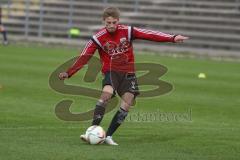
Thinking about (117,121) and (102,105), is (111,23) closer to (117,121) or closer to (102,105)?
(102,105)

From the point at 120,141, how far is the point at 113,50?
1.27m

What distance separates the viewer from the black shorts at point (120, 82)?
10211 millimetres

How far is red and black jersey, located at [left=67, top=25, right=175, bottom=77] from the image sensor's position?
10.2 meters

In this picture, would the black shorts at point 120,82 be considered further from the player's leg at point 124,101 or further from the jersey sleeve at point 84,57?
the jersey sleeve at point 84,57

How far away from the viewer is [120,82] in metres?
10.3

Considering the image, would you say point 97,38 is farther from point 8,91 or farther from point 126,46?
point 8,91

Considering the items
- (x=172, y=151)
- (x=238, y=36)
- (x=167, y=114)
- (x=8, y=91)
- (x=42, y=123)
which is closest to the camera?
(x=172, y=151)

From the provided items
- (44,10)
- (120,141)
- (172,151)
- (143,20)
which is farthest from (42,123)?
(44,10)

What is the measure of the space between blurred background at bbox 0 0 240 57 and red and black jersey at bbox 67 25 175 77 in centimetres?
2213

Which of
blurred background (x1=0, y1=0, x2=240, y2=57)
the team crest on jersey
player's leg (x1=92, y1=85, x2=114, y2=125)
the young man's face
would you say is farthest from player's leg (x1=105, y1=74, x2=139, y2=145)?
blurred background (x1=0, y1=0, x2=240, y2=57)

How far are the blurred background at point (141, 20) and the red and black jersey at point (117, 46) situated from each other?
22.1 metres

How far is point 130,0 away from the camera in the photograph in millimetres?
38625

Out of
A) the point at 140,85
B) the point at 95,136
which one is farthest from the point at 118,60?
the point at 140,85

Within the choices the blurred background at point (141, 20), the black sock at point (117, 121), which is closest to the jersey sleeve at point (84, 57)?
the black sock at point (117, 121)
